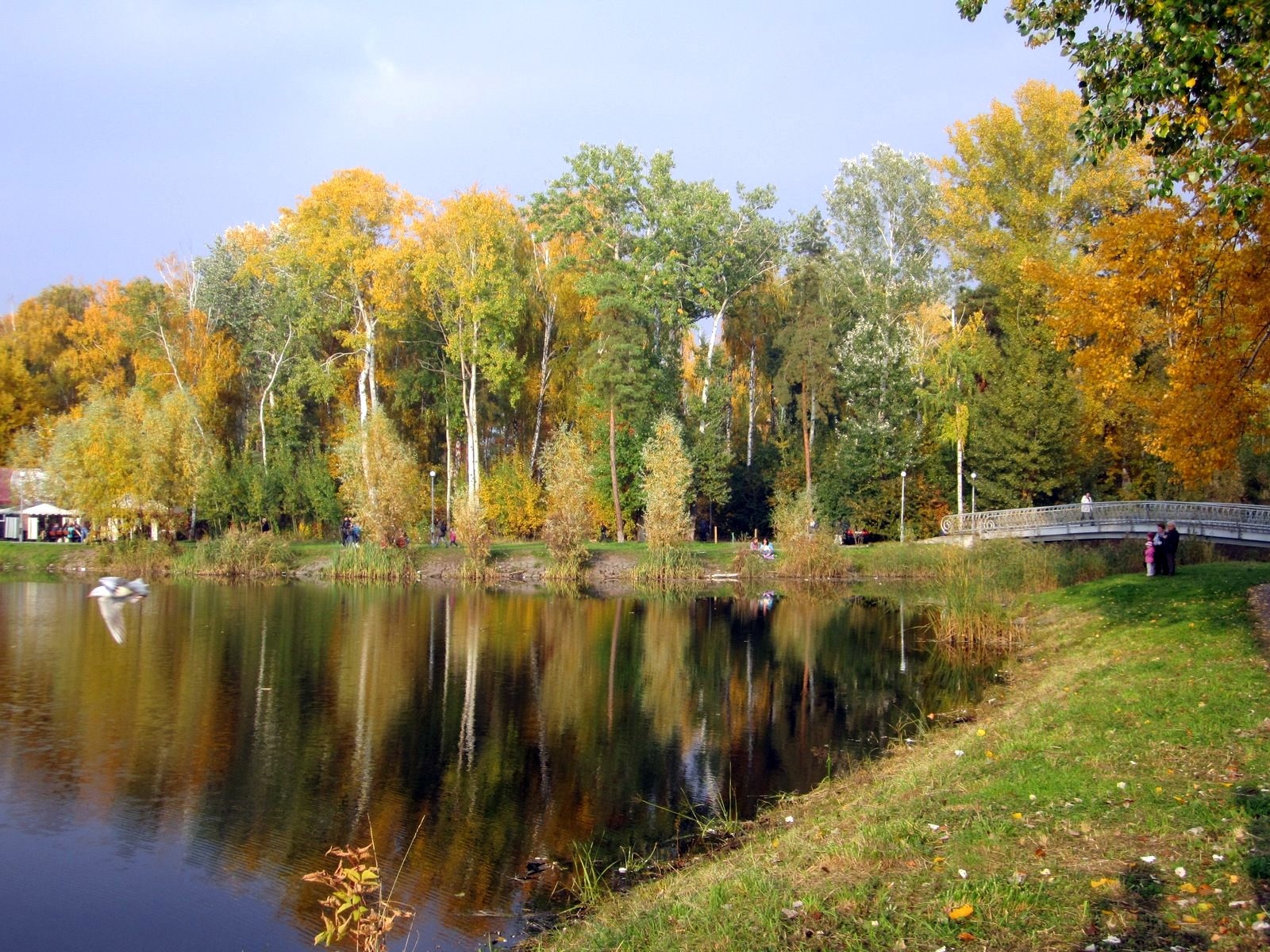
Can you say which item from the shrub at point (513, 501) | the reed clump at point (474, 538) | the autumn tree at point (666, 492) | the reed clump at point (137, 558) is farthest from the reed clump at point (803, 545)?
the reed clump at point (137, 558)

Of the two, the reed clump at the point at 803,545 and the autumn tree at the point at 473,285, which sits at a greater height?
the autumn tree at the point at 473,285

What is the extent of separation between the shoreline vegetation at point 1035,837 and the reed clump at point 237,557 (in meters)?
36.8

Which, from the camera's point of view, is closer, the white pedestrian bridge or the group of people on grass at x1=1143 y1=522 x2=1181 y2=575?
the group of people on grass at x1=1143 y1=522 x2=1181 y2=575

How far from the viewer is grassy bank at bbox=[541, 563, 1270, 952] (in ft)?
21.9

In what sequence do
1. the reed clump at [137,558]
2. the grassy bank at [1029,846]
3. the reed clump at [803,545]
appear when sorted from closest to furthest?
the grassy bank at [1029,846] → the reed clump at [803,545] → the reed clump at [137,558]

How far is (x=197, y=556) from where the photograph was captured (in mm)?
47062

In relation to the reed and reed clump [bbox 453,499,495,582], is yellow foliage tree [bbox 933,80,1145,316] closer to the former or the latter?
the reed

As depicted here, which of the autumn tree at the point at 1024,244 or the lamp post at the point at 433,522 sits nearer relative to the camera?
the autumn tree at the point at 1024,244

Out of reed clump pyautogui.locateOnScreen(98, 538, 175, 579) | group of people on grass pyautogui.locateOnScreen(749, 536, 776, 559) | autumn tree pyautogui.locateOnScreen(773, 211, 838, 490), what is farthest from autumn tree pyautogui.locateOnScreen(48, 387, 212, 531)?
autumn tree pyautogui.locateOnScreen(773, 211, 838, 490)

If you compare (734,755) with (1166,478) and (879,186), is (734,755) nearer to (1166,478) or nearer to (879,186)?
(1166,478)

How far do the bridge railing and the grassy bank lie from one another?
22688mm

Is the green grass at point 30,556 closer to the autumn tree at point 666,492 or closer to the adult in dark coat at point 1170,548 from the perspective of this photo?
the autumn tree at point 666,492

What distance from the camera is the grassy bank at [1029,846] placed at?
6.69m

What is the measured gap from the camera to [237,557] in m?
47.1
